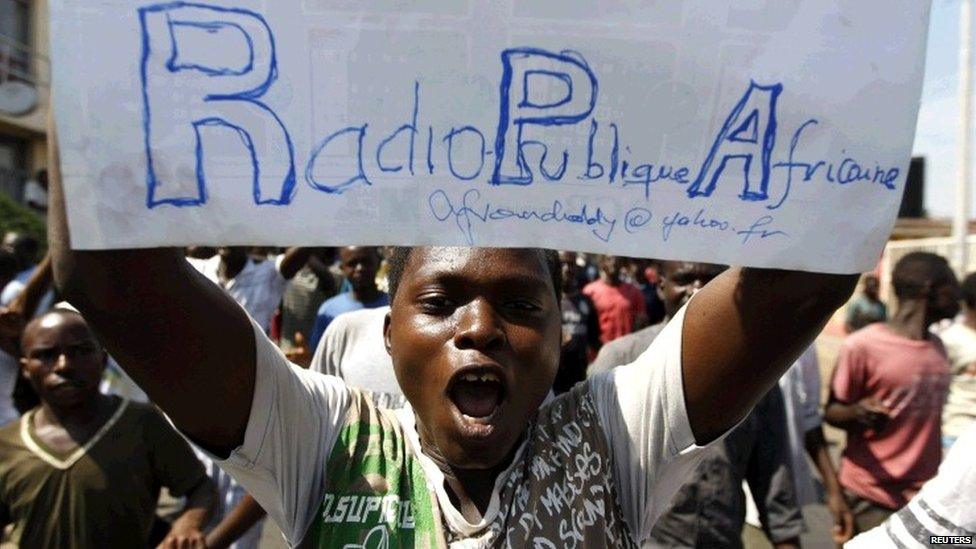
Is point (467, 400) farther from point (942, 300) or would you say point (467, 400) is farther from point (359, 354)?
point (942, 300)

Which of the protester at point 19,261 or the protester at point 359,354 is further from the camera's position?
the protester at point 19,261

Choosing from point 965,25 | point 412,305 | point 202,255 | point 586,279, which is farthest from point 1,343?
point 965,25

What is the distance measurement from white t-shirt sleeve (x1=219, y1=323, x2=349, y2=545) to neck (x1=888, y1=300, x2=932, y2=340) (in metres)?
3.21

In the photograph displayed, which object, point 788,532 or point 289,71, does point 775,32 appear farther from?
point 788,532

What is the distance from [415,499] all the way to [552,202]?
→ 52 centimetres

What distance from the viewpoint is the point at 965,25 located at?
1345 cm

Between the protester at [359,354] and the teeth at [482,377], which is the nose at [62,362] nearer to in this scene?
the protester at [359,354]

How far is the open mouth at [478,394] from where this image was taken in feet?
5.55

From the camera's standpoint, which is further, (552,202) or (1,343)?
(1,343)

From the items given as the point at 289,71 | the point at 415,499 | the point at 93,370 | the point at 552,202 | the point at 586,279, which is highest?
the point at 289,71

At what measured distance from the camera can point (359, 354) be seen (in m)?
3.83

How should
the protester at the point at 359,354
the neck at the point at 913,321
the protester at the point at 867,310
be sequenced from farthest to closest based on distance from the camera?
the protester at the point at 867,310
the neck at the point at 913,321
the protester at the point at 359,354

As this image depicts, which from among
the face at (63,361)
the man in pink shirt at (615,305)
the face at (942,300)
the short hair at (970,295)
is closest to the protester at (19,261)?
the face at (63,361)

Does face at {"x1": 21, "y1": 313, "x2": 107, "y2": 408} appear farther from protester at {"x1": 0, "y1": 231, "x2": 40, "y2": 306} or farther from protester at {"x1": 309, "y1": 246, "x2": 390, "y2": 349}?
protester at {"x1": 0, "y1": 231, "x2": 40, "y2": 306}
